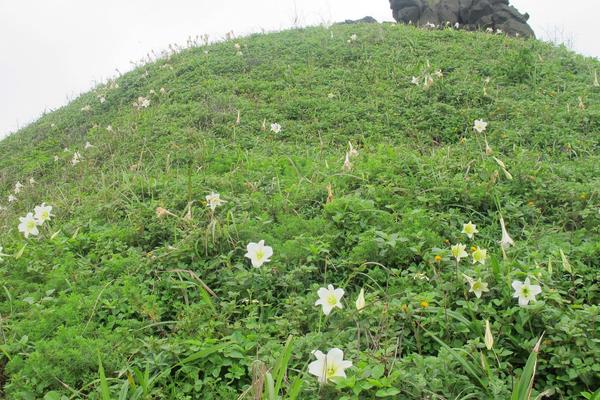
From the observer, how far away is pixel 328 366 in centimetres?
212

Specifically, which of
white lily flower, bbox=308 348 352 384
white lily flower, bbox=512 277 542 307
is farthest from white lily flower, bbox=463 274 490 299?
white lily flower, bbox=308 348 352 384

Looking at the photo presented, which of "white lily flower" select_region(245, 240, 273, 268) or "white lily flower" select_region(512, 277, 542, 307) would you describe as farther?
"white lily flower" select_region(245, 240, 273, 268)

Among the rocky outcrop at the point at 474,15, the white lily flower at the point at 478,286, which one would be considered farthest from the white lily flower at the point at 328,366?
the rocky outcrop at the point at 474,15

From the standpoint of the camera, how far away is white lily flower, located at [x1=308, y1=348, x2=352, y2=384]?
6.91ft

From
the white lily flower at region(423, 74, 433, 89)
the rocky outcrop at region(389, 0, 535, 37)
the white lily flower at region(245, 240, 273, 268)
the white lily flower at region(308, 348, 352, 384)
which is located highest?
the rocky outcrop at region(389, 0, 535, 37)

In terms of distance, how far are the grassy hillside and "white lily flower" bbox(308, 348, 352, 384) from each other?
23 mm

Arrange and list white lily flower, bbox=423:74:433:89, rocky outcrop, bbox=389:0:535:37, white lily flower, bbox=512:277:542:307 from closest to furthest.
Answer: white lily flower, bbox=512:277:542:307, white lily flower, bbox=423:74:433:89, rocky outcrop, bbox=389:0:535:37

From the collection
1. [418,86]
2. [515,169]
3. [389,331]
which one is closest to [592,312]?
[389,331]

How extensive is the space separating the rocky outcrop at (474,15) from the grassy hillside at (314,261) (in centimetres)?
1080

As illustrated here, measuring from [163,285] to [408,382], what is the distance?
1.77 metres

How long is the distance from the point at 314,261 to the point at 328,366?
1370 mm

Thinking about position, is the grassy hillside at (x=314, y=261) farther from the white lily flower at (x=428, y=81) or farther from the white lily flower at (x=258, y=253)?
the white lily flower at (x=428, y=81)

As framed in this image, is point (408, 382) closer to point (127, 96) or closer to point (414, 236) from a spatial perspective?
point (414, 236)

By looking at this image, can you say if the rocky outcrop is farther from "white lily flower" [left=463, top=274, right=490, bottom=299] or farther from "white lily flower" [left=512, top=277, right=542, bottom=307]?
"white lily flower" [left=512, top=277, right=542, bottom=307]
